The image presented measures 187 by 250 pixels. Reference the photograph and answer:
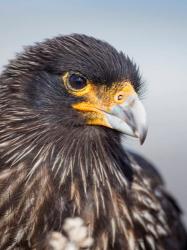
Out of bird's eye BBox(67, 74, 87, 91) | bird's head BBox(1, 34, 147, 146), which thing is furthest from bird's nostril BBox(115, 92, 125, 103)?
bird's eye BBox(67, 74, 87, 91)

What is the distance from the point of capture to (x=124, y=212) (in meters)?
4.00

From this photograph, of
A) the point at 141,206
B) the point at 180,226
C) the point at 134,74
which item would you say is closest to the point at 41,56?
the point at 134,74

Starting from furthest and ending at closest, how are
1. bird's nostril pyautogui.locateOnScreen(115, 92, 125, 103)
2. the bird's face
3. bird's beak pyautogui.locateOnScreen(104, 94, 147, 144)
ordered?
bird's nostril pyautogui.locateOnScreen(115, 92, 125, 103) < the bird's face < bird's beak pyautogui.locateOnScreen(104, 94, 147, 144)

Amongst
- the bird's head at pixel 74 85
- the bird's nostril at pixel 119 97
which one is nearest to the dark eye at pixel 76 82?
the bird's head at pixel 74 85

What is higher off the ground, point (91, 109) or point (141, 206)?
point (91, 109)

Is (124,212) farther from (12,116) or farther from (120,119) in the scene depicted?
(12,116)

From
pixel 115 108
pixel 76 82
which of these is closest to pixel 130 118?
pixel 115 108

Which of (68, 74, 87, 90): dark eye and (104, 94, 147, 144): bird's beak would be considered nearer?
(104, 94, 147, 144): bird's beak

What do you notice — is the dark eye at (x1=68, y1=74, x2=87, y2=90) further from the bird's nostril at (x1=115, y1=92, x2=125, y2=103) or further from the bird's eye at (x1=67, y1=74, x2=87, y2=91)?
the bird's nostril at (x1=115, y1=92, x2=125, y2=103)

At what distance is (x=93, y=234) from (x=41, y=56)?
1.09 metres

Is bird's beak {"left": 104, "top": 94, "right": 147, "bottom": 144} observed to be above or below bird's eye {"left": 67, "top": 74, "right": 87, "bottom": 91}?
below

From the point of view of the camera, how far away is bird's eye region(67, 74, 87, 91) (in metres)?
3.78

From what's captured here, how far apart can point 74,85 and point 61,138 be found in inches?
12.8

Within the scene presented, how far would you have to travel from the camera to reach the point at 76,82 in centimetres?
377
